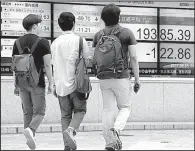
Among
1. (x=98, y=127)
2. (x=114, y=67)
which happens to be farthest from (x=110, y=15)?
(x=98, y=127)

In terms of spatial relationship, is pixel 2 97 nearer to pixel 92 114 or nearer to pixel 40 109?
pixel 92 114

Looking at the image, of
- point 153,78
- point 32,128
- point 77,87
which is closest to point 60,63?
point 77,87

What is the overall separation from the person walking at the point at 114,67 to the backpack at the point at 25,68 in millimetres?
828

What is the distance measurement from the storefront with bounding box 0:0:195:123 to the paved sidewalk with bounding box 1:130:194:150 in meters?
1.41

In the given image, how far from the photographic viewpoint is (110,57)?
7.13 m

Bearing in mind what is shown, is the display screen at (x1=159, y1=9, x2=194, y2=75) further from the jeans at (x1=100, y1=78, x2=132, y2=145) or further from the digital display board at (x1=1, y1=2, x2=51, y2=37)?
the jeans at (x1=100, y1=78, x2=132, y2=145)

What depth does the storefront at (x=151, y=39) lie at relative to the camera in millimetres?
12930

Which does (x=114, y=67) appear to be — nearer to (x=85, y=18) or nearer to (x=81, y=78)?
(x=81, y=78)

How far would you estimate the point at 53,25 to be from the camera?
43.0ft

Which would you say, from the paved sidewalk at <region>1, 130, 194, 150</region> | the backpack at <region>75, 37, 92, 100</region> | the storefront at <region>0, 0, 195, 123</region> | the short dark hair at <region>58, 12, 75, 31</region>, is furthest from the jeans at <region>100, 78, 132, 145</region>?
the storefront at <region>0, 0, 195, 123</region>

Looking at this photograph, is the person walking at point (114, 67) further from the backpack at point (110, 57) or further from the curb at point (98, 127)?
the curb at point (98, 127)

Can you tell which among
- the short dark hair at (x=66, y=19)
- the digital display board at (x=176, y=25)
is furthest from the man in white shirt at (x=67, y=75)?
the digital display board at (x=176, y=25)

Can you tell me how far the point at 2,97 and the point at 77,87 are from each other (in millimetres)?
5634

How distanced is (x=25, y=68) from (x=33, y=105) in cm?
48
